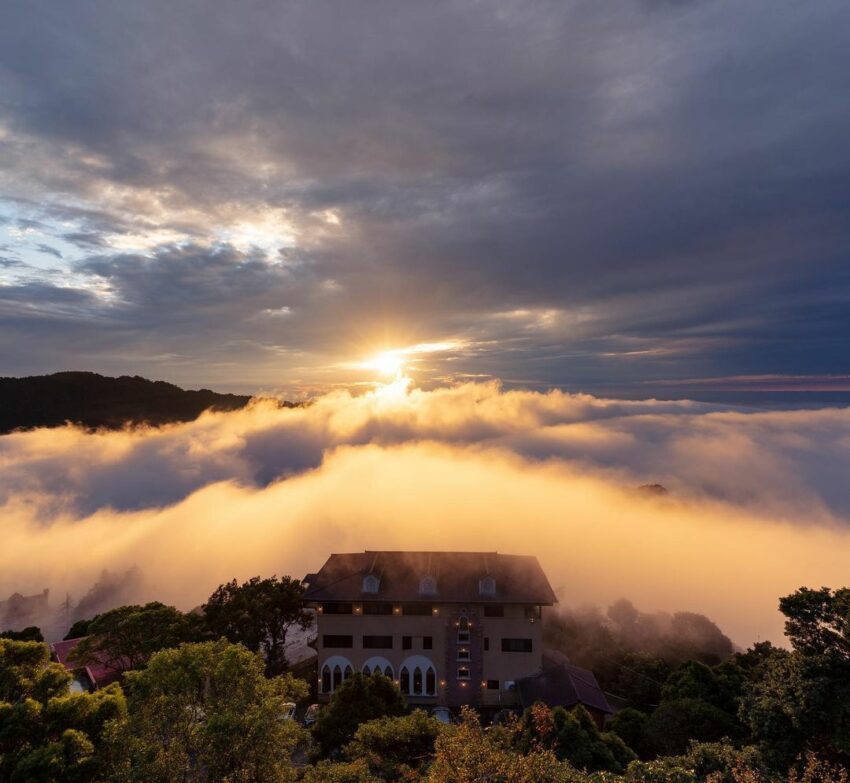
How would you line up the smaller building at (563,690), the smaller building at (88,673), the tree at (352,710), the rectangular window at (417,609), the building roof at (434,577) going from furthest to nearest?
the rectangular window at (417,609) < the building roof at (434,577) < the smaller building at (88,673) < the smaller building at (563,690) < the tree at (352,710)

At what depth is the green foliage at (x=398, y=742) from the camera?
26.6 meters

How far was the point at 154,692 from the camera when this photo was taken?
1895cm

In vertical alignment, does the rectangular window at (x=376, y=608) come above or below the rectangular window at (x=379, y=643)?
above

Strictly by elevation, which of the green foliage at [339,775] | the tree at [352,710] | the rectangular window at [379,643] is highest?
the green foliage at [339,775]

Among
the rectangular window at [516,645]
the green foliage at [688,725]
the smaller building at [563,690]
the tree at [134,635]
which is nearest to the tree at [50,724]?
the tree at [134,635]

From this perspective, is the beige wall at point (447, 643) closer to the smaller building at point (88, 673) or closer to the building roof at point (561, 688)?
the building roof at point (561, 688)

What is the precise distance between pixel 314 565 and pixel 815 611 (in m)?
163

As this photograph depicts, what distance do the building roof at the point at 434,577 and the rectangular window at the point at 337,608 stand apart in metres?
0.95

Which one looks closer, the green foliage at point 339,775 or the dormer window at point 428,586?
the green foliage at point 339,775

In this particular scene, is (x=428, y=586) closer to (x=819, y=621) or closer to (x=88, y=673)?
(x=819, y=621)

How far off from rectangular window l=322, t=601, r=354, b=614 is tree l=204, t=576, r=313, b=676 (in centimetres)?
489

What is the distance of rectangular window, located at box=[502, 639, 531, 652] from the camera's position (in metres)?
48.8

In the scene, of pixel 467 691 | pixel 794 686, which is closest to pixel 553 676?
pixel 467 691

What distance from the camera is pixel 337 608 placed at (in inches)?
1984
